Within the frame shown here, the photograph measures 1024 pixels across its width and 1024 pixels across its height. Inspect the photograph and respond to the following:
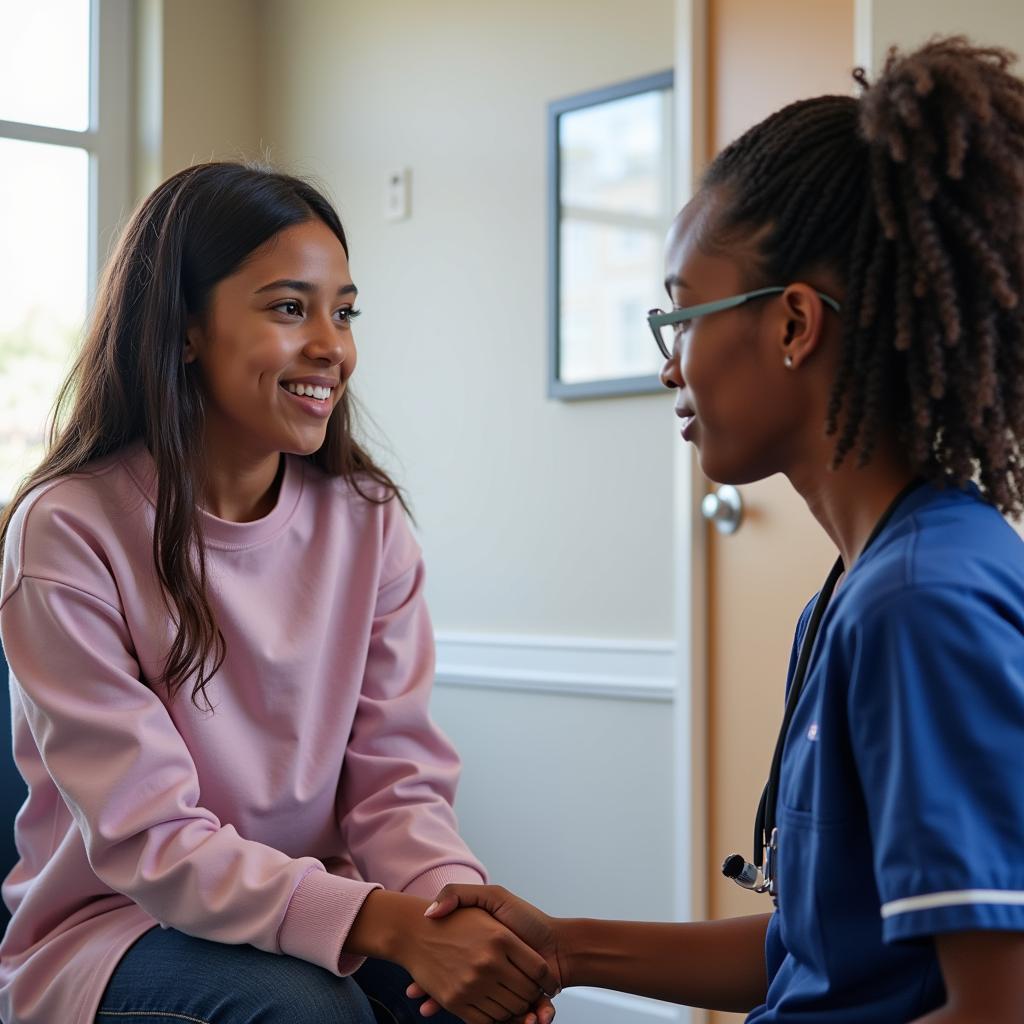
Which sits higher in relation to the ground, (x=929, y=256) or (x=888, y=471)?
(x=929, y=256)

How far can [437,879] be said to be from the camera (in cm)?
149

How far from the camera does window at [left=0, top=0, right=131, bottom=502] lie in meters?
3.17

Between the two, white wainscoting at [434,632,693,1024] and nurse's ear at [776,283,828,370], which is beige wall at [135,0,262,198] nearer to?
white wainscoting at [434,632,693,1024]

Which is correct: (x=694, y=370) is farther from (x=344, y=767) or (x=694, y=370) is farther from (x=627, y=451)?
(x=627, y=451)

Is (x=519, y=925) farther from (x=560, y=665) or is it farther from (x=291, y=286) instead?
(x=560, y=665)

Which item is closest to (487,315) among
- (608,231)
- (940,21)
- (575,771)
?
(608,231)

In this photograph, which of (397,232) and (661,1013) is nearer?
(661,1013)

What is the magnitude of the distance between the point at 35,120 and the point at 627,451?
1.75 metres

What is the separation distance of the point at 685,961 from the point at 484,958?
0.63 feet

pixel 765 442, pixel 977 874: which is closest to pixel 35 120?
pixel 765 442

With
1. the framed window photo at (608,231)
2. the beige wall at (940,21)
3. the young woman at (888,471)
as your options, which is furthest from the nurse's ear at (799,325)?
the framed window photo at (608,231)

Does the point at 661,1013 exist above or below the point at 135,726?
below

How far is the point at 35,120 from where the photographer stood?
3.23 m

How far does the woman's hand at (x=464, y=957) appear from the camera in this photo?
1.27m
